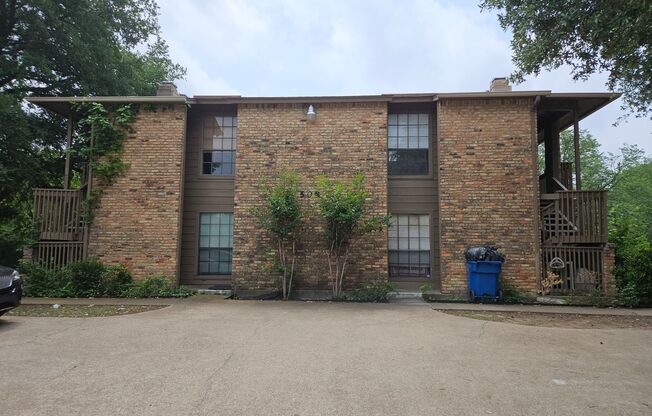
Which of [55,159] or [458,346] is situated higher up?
[55,159]

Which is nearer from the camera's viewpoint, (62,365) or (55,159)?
(62,365)

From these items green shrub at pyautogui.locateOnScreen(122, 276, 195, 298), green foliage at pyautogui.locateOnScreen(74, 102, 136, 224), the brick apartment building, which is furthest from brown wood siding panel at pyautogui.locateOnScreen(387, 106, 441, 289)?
green foliage at pyautogui.locateOnScreen(74, 102, 136, 224)

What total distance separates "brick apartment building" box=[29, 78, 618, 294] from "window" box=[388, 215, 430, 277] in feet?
0.09

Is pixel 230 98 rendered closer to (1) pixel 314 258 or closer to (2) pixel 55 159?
(1) pixel 314 258

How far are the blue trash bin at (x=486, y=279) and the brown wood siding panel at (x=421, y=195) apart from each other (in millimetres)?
1394

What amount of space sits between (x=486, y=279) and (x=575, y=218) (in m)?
2.79

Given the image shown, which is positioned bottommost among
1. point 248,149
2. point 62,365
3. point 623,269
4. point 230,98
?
point 62,365

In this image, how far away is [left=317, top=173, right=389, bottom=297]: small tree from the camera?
376 inches

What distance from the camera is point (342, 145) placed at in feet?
35.3

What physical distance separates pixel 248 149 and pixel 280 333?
5829 millimetres

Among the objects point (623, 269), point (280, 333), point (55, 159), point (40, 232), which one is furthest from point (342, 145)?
point (55, 159)

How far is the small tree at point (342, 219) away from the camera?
954 cm

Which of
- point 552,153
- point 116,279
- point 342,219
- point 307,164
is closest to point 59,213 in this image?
point 116,279

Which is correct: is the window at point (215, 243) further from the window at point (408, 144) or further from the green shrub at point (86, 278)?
the window at point (408, 144)
